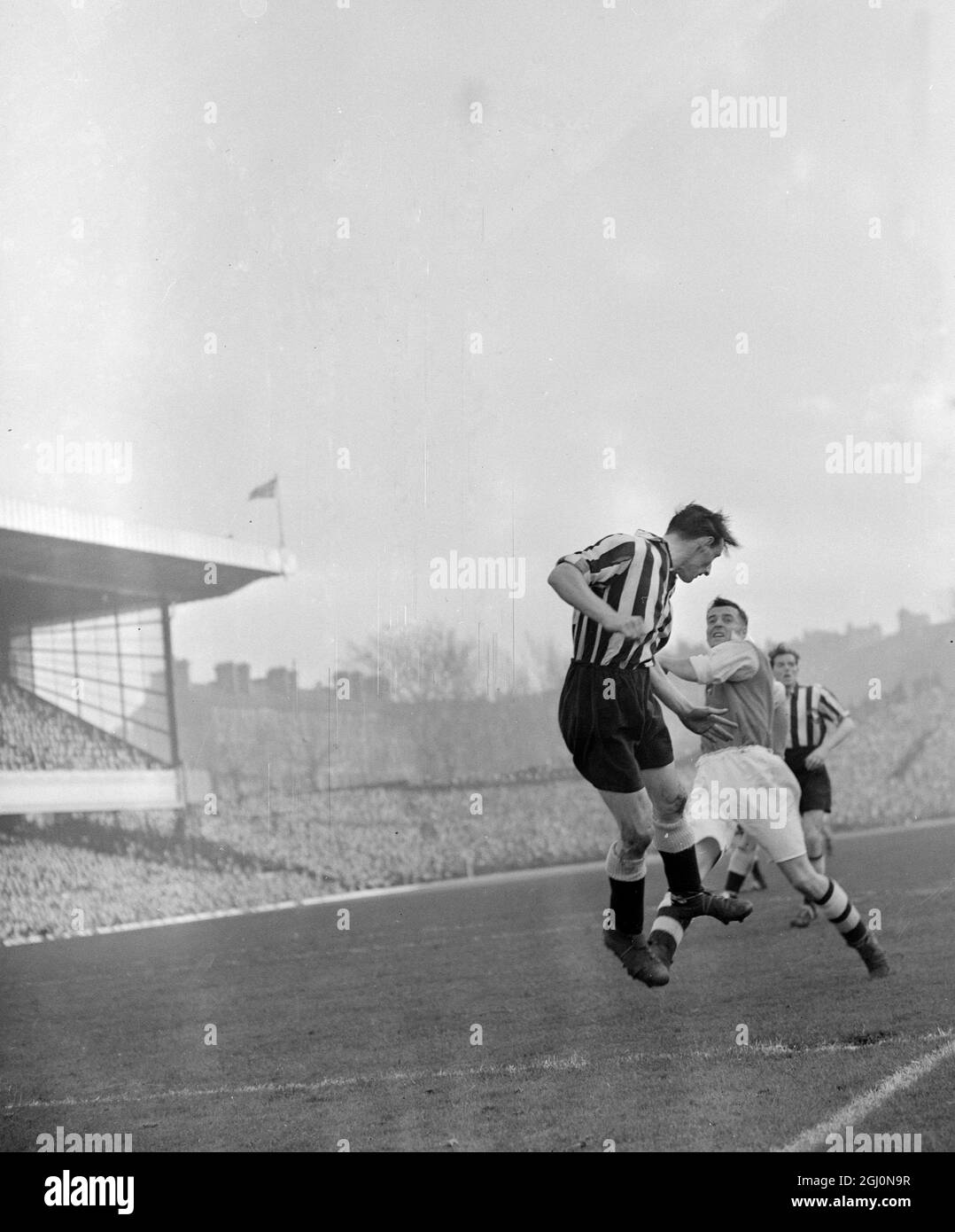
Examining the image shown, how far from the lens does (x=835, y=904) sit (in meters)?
5.39

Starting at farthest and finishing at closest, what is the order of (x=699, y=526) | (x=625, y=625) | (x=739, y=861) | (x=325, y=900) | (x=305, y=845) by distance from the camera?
(x=325, y=900) < (x=305, y=845) < (x=739, y=861) < (x=699, y=526) < (x=625, y=625)

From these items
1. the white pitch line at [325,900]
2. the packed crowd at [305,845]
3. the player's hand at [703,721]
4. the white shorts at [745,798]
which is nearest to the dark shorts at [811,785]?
the packed crowd at [305,845]

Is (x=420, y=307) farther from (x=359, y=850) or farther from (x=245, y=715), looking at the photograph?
(x=359, y=850)

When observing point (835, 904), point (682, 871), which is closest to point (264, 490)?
point (682, 871)

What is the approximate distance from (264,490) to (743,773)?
268 cm

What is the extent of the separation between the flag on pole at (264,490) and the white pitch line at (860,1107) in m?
3.71

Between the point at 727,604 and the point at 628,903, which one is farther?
the point at 727,604

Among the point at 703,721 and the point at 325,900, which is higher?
the point at 703,721

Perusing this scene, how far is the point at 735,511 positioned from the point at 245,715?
370cm

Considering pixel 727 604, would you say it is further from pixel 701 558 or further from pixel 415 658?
pixel 415 658

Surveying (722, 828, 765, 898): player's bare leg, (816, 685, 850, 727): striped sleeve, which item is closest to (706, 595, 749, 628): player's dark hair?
(816, 685, 850, 727): striped sleeve

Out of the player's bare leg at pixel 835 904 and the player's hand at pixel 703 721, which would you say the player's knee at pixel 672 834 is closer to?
the player's hand at pixel 703 721

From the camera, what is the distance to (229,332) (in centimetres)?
606

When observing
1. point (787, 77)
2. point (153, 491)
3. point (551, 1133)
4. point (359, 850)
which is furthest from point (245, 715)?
point (787, 77)
